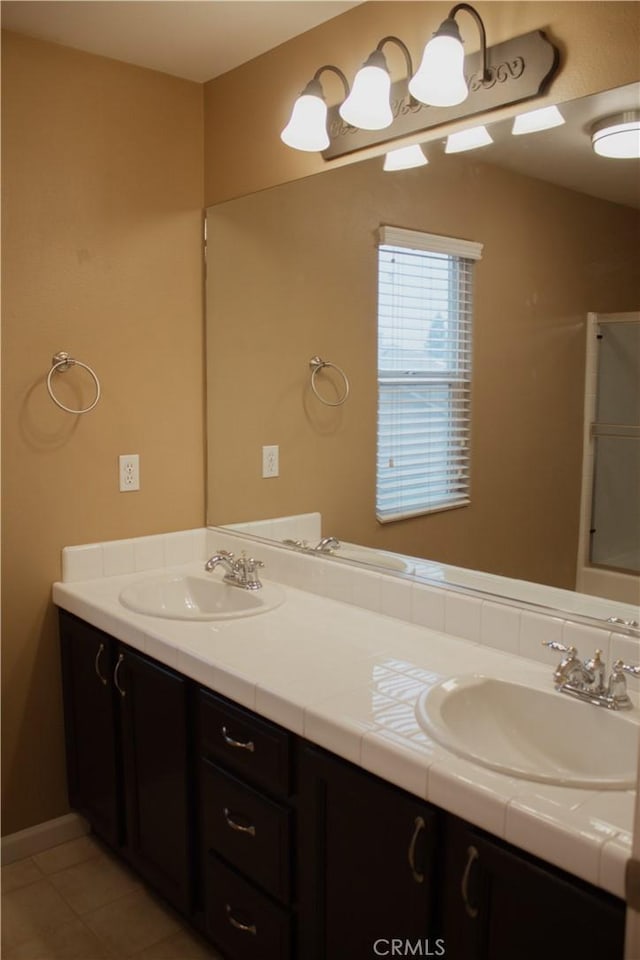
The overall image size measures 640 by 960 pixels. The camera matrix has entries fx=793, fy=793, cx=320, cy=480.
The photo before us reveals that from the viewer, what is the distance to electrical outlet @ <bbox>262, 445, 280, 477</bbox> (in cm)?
263

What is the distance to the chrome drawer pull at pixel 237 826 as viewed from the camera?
5.79ft

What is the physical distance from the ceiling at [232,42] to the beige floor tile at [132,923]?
7.11 feet

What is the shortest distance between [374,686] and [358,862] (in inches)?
13.3

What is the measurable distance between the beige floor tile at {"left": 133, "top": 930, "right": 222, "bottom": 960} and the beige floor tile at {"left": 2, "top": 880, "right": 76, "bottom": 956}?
0.28 metres

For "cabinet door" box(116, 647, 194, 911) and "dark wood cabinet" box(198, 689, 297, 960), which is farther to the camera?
"cabinet door" box(116, 647, 194, 911)

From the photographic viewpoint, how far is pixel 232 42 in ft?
7.77

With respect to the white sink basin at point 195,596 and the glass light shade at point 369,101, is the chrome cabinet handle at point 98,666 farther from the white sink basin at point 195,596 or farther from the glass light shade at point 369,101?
the glass light shade at point 369,101

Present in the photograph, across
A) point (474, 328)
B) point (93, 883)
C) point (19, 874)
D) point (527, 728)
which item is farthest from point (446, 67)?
point (19, 874)

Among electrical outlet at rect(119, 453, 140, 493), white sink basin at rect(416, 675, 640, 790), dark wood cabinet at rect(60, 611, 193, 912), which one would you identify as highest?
electrical outlet at rect(119, 453, 140, 493)

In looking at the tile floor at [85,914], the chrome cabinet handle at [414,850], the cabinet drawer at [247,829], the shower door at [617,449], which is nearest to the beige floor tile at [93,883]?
the tile floor at [85,914]

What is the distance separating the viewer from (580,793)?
4.07 ft

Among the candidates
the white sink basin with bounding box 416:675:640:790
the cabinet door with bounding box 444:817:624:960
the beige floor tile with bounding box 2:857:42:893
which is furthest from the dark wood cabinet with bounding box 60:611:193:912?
the cabinet door with bounding box 444:817:624:960

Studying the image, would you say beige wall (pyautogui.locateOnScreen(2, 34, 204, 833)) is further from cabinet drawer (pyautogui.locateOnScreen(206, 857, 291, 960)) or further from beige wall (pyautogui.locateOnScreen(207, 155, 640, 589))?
cabinet drawer (pyautogui.locateOnScreen(206, 857, 291, 960))

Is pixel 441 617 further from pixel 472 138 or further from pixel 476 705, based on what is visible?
pixel 472 138
